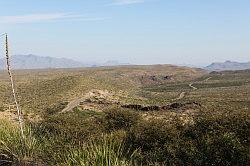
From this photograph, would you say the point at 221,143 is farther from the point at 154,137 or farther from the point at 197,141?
the point at 154,137

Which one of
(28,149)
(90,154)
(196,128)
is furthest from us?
(196,128)

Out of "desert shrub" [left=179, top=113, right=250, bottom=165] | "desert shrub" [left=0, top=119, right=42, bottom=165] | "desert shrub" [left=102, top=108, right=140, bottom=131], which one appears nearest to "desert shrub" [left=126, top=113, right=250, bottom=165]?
"desert shrub" [left=179, top=113, right=250, bottom=165]

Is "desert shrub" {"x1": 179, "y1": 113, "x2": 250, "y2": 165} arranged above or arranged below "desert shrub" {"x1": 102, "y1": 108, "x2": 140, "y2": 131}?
above

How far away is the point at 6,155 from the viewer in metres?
14.3

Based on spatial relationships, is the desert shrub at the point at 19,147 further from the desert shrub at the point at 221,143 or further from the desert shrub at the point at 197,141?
the desert shrub at the point at 221,143

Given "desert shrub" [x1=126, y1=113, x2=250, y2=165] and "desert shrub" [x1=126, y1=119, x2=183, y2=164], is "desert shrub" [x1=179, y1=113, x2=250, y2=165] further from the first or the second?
"desert shrub" [x1=126, y1=119, x2=183, y2=164]

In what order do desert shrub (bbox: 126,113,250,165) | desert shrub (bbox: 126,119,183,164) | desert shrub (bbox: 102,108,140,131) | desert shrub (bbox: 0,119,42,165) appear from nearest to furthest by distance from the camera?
desert shrub (bbox: 0,119,42,165) → desert shrub (bbox: 126,113,250,165) → desert shrub (bbox: 126,119,183,164) → desert shrub (bbox: 102,108,140,131)

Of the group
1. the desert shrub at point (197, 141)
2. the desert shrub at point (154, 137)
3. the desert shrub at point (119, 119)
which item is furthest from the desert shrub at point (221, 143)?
the desert shrub at point (119, 119)

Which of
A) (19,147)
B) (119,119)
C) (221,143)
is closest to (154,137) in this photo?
(221,143)

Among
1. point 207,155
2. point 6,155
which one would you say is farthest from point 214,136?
point 6,155

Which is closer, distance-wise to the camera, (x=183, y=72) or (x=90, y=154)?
(x=90, y=154)

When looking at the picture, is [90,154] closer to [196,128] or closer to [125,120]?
[196,128]

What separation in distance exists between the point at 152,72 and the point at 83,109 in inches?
4566

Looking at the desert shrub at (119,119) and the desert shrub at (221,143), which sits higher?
the desert shrub at (221,143)
